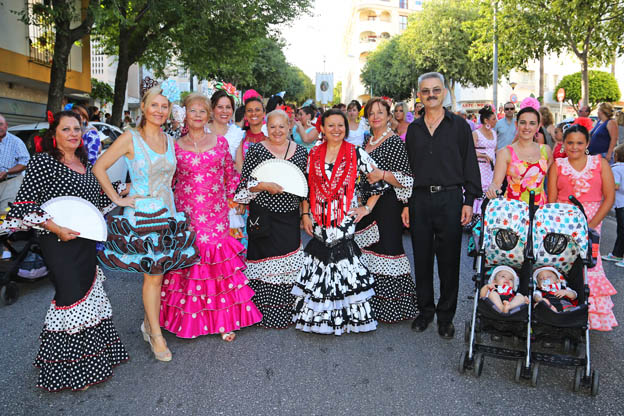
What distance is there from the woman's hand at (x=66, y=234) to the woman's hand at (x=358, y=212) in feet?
7.52

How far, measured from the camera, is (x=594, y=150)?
34.7 ft

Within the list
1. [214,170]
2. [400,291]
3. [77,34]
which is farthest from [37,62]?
[400,291]

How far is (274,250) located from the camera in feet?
16.0

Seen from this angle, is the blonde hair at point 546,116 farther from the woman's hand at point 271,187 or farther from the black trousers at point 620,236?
the woman's hand at point 271,187

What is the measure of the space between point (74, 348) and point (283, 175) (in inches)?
86.1

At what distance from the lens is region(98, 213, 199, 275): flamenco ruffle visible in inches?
152

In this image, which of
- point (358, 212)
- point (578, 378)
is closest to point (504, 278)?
point (578, 378)

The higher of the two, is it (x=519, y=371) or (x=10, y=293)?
(x=10, y=293)

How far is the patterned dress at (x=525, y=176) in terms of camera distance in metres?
4.71

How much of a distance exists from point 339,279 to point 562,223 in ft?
6.37

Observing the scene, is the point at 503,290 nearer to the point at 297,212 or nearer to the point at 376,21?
the point at 297,212

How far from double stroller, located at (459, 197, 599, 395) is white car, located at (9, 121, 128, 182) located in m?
5.76

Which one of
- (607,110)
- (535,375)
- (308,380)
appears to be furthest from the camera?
(607,110)

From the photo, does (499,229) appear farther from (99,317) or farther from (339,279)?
(99,317)
